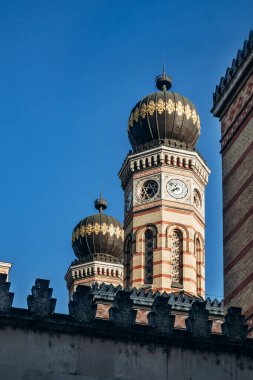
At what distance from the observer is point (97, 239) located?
4306cm

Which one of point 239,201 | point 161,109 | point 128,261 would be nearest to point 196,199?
point 128,261

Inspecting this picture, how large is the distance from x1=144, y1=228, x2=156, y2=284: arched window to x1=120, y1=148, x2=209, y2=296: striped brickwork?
0.14 metres

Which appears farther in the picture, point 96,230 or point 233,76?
point 96,230

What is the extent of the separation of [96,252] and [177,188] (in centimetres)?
950

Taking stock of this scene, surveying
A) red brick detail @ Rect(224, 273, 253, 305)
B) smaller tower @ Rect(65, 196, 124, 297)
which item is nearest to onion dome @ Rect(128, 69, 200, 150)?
smaller tower @ Rect(65, 196, 124, 297)

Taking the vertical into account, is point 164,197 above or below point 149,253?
above

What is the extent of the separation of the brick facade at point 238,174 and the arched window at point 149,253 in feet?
44.9

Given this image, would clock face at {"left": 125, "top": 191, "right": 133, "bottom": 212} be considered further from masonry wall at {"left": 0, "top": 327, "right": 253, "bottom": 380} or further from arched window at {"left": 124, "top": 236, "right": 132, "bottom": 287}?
masonry wall at {"left": 0, "top": 327, "right": 253, "bottom": 380}

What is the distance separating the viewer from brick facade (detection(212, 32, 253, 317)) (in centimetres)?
1833

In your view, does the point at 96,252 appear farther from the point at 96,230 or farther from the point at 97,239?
the point at 96,230

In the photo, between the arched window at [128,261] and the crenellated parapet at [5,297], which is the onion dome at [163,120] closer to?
the arched window at [128,261]

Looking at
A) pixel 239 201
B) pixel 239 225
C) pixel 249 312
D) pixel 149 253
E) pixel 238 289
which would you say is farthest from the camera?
pixel 149 253

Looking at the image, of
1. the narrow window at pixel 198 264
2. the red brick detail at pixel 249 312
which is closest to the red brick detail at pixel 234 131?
the red brick detail at pixel 249 312

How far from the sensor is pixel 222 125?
2069 centimetres
